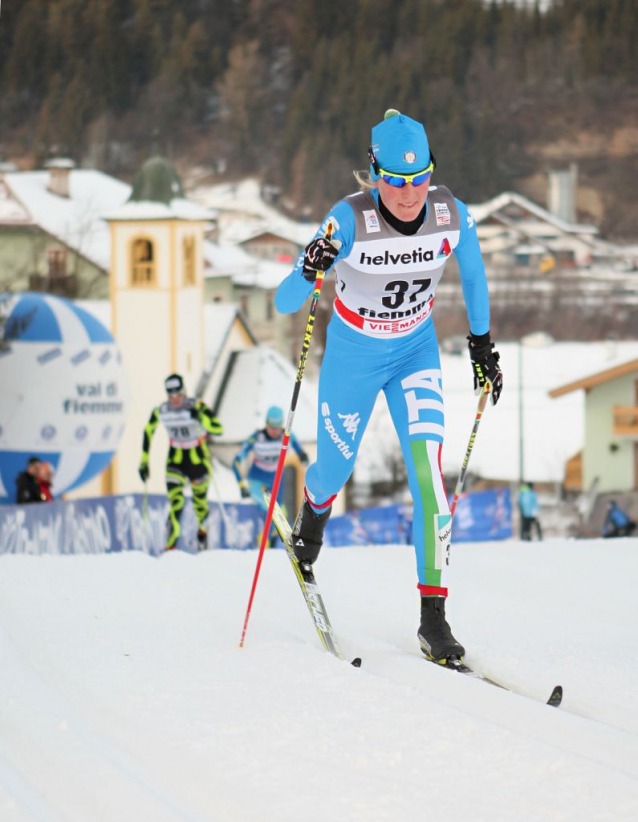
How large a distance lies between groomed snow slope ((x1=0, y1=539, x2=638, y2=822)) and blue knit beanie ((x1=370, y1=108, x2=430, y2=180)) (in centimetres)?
148

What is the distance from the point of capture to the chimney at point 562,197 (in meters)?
57.1

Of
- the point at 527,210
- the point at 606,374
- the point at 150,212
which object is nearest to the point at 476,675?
the point at 606,374

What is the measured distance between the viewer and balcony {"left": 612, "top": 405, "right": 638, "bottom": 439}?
3406 cm

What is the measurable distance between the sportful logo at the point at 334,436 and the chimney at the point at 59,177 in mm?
40741

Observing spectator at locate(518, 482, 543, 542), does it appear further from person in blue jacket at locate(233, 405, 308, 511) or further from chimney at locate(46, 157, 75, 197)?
chimney at locate(46, 157, 75, 197)

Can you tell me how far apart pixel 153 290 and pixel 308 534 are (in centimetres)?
3482

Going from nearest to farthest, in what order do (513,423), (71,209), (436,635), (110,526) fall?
(436,635), (110,526), (71,209), (513,423)

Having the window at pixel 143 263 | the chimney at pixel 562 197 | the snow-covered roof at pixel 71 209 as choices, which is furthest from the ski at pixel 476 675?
the chimney at pixel 562 197

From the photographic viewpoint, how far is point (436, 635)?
3.72 m

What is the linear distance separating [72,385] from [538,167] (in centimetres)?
4836

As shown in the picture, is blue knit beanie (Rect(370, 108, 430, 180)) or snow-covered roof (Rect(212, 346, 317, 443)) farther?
snow-covered roof (Rect(212, 346, 317, 443))

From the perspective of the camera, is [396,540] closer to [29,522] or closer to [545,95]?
[29,522]

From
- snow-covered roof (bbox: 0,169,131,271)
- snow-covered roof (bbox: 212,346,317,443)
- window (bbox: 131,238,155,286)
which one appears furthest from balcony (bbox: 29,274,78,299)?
snow-covered roof (bbox: 212,346,317,443)

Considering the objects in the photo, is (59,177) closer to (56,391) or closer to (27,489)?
(56,391)
